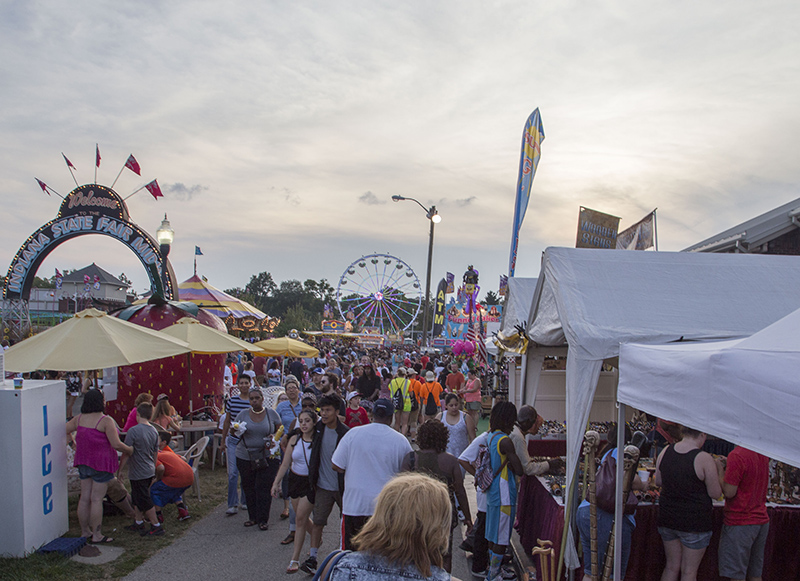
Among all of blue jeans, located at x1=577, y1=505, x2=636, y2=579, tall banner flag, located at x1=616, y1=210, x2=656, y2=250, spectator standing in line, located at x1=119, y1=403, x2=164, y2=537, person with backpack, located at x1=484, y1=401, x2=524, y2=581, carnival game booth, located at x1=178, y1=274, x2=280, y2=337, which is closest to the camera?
blue jeans, located at x1=577, y1=505, x2=636, y2=579

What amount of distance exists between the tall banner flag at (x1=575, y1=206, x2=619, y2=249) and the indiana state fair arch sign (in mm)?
8109

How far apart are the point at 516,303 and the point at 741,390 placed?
22.6 ft

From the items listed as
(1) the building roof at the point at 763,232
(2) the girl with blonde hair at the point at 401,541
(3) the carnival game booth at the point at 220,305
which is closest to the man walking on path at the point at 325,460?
(2) the girl with blonde hair at the point at 401,541

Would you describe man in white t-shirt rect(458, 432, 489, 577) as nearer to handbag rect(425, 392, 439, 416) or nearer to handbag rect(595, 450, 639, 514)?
handbag rect(595, 450, 639, 514)

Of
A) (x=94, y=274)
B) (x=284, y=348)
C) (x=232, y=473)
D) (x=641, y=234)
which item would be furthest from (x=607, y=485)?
(x=94, y=274)

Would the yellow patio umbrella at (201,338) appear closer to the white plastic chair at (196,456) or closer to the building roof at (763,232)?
the white plastic chair at (196,456)

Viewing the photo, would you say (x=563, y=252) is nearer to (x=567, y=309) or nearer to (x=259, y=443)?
(x=567, y=309)

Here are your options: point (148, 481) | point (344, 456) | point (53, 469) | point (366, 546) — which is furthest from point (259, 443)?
point (366, 546)

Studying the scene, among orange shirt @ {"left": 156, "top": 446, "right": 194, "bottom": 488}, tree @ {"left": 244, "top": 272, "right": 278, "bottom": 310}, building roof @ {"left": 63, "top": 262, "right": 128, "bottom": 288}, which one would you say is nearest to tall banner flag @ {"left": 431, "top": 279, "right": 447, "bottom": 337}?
orange shirt @ {"left": 156, "top": 446, "right": 194, "bottom": 488}

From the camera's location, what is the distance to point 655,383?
3.70 meters

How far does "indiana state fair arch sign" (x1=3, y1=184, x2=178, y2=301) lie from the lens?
11.7m

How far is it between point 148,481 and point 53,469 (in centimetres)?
92

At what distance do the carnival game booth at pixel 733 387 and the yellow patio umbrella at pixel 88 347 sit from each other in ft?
20.1

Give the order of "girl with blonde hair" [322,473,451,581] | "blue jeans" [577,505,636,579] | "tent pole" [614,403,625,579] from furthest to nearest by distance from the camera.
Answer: "blue jeans" [577,505,636,579], "tent pole" [614,403,625,579], "girl with blonde hair" [322,473,451,581]
